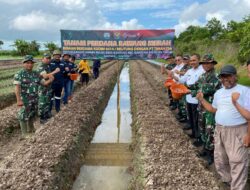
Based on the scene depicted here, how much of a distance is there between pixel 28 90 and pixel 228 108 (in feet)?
14.9

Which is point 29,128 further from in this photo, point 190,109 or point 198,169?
point 198,169

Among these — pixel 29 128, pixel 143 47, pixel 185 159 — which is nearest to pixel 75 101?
pixel 143 47

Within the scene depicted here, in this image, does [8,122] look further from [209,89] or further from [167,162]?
[209,89]

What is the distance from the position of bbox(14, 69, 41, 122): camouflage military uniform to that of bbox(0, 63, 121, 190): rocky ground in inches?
19.8

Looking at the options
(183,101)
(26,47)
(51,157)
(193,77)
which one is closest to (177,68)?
(183,101)

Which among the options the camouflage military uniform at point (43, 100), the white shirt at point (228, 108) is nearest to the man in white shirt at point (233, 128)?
the white shirt at point (228, 108)

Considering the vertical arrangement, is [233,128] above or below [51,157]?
above

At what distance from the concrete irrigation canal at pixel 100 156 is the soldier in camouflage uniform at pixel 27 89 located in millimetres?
494

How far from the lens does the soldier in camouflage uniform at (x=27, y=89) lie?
7.70m

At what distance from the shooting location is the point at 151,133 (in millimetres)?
7523

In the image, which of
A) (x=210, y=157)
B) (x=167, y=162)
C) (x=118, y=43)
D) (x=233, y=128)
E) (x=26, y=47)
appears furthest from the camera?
(x=26, y=47)

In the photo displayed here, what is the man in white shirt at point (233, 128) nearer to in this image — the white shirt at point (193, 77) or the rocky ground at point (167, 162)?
the rocky ground at point (167, 162)

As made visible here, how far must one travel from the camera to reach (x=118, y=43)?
12.4m

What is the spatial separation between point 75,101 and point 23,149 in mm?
5635
